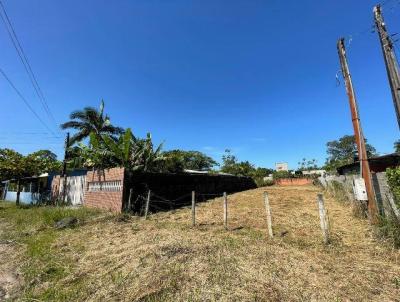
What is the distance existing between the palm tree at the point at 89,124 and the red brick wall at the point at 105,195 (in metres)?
6.98

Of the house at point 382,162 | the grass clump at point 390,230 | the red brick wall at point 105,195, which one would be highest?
the house at point 382,162

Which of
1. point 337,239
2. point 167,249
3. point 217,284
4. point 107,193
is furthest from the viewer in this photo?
point 107,193

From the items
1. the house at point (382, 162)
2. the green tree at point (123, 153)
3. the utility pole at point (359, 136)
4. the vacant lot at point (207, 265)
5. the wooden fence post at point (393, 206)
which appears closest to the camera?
the vacant lot at point (207, 265)

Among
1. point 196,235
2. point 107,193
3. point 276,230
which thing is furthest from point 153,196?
point 276,230

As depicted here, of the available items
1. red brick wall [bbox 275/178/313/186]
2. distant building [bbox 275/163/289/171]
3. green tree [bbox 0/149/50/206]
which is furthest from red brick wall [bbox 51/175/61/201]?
distant building [bbox 275/163/289/171]

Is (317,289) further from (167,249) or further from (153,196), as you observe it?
(153,196)

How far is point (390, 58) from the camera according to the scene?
770cm

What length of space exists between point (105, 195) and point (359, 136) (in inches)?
524

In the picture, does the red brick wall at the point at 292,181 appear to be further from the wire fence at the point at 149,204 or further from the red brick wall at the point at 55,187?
the red brick wall at the point at 55,187

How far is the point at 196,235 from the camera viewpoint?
8227 mm

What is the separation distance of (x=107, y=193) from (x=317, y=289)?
13.2 meters

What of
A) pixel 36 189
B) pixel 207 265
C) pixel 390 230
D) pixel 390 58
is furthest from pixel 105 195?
pixel 36 189

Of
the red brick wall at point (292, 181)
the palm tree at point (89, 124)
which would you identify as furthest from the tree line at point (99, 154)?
the red brick wall at point (292, 181)

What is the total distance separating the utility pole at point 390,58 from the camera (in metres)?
7.31
